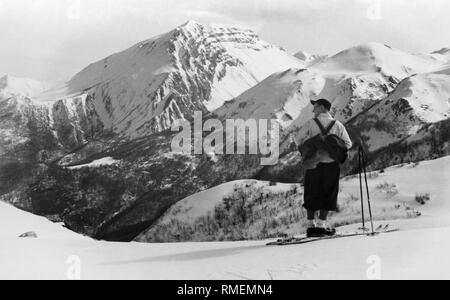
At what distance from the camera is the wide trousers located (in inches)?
532

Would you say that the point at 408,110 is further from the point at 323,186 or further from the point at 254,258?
the point at 254,258

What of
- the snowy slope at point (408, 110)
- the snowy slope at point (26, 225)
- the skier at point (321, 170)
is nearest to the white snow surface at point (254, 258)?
the skier at point (321, 170)

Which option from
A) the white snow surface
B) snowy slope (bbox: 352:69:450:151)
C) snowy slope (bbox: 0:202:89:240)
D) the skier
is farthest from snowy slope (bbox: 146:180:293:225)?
snowy slope (bbox: 352:69:450:151)

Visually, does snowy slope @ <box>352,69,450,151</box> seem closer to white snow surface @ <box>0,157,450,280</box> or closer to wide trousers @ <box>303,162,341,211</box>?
wide trousers @ <box>303,162,341,211</box>

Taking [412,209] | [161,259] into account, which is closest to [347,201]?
[412,209]

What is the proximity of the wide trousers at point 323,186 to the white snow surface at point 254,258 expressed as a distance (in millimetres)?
1104

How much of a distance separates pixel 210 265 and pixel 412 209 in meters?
7.65

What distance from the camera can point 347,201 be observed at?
20.7 m

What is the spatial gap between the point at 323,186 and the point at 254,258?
8.61ft

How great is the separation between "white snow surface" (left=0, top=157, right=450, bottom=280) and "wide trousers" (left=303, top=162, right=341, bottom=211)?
1.10 meters

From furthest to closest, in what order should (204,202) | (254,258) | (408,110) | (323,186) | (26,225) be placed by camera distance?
(408,110), (204,202), (26,225), (323,186), (254,258)

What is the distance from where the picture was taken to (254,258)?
11.9 m

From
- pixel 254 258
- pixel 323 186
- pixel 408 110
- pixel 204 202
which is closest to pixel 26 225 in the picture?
pixel 204 202
